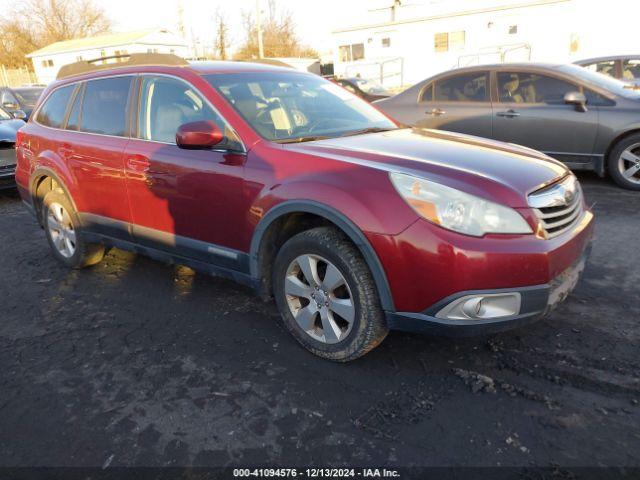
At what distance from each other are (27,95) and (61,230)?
13817mm

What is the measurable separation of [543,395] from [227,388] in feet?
5.50

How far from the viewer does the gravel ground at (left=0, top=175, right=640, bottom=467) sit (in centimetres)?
234

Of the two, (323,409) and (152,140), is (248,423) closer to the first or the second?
(323,409)

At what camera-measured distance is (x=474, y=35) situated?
2578 cm

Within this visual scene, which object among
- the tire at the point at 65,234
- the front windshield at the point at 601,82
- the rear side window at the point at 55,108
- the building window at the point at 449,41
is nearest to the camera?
the tire at the point at 65,234

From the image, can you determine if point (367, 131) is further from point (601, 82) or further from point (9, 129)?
point (9, 129)

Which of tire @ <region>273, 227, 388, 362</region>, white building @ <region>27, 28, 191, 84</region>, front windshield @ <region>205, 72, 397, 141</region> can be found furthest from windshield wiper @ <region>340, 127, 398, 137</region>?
white building @ <region>27, 28, 191, 84</region>

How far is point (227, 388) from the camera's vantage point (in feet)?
9.31

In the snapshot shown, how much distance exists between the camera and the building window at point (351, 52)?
99.7ft

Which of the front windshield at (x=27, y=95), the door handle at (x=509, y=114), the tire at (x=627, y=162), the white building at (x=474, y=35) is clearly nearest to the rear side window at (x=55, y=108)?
the door handle at (x=509, y=114)

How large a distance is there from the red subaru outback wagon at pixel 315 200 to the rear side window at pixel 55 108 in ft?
0.30

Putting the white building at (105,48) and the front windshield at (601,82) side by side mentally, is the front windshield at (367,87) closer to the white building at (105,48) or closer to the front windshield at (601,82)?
the front windshield at (601,82)

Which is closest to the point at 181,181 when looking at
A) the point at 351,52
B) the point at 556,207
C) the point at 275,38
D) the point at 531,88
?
the point at 556,207

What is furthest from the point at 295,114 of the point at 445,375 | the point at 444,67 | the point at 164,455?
the point at 444,67
